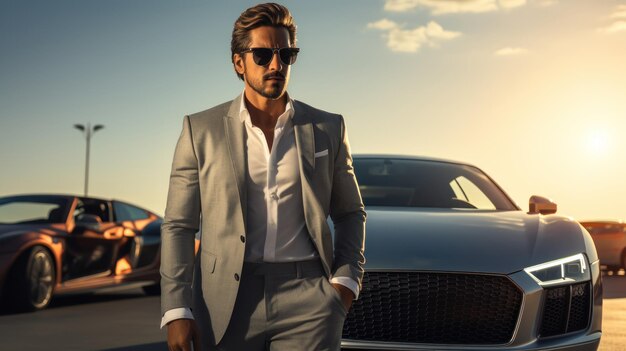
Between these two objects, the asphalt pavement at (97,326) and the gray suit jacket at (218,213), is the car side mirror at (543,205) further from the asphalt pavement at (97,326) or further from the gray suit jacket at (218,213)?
the gray suit jacket at (218,213)

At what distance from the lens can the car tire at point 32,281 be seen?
39.8 feet

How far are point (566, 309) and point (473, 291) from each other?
24.1 inches

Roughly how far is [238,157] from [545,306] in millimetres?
3077

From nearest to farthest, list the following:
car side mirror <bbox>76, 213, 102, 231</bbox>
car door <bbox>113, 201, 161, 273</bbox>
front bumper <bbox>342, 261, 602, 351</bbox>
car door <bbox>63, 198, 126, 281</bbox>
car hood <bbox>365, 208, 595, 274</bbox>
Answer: front bumper <bbox>342, 261, 602, 351</bbox> → car hood <bbox>365, 208, 595, 274</bbox> → car door <bbox>63, 198, 126, 281</bbox> → car side mirror <bbox>76, 213, 102, 231</bbox> → car door <bbox>113, 201, 161, 273</bbox>

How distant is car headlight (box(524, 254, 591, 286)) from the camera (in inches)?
233

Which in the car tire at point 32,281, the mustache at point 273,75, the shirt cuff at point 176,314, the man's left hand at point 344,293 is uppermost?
the mustache at point 273,75

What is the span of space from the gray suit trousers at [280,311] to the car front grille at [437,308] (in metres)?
2.50

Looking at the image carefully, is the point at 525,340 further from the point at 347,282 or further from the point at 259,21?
the point at 259,21

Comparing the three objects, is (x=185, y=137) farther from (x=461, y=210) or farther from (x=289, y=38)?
(x=461, y=210)

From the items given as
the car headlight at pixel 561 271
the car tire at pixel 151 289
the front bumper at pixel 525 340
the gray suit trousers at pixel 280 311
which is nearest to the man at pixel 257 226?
the gray suit trousers at pixel 280 311

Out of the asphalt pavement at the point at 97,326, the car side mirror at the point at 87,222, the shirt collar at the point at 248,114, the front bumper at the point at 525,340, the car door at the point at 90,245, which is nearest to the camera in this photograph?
the shirt collar at the point at 248,114

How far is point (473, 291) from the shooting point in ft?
19.2

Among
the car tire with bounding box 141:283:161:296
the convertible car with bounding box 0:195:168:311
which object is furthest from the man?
the car tire with bounding box 141:283:161:296

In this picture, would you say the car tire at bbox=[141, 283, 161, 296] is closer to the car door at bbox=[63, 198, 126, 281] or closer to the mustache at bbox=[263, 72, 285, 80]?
the car door at bbox=[63, 198, 126, 281]
